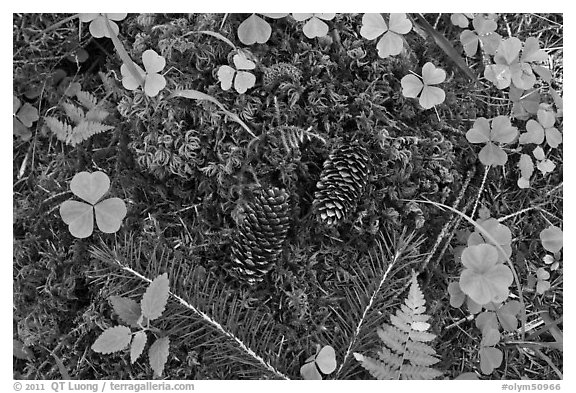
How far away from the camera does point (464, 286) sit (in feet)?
5.55

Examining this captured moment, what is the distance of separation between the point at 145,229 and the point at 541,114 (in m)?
1.50

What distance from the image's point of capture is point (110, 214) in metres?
1.71

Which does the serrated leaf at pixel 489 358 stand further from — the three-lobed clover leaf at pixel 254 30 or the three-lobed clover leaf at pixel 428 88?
the three-lobed clover leaf at pixel 254 30

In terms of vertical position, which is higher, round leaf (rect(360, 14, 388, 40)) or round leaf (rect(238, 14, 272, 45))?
round leaf (rect(360, 14, 388, 40))

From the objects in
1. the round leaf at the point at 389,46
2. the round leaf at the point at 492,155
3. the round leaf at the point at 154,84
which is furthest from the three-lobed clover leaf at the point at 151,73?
the round leaf at the point at 492,155

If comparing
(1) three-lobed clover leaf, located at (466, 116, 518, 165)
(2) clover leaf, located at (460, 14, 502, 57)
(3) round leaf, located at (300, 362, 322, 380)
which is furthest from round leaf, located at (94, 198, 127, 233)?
(2) clover leaf, located at (460, 14, 502, 57)

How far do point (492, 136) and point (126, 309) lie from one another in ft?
4.64

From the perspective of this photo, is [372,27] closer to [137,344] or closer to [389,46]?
[389,46]

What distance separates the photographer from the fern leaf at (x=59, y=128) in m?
1.81

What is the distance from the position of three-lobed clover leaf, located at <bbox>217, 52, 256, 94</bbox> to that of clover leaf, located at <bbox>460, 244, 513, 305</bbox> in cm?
94

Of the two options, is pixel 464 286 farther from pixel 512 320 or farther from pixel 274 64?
pixel 274 64

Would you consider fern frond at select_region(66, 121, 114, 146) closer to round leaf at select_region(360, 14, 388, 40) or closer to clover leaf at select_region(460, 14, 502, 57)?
round leaf at select_region(360, 14, 388, 40)

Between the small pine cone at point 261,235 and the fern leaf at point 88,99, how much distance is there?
0.70m

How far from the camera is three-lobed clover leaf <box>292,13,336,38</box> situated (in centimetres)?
175
